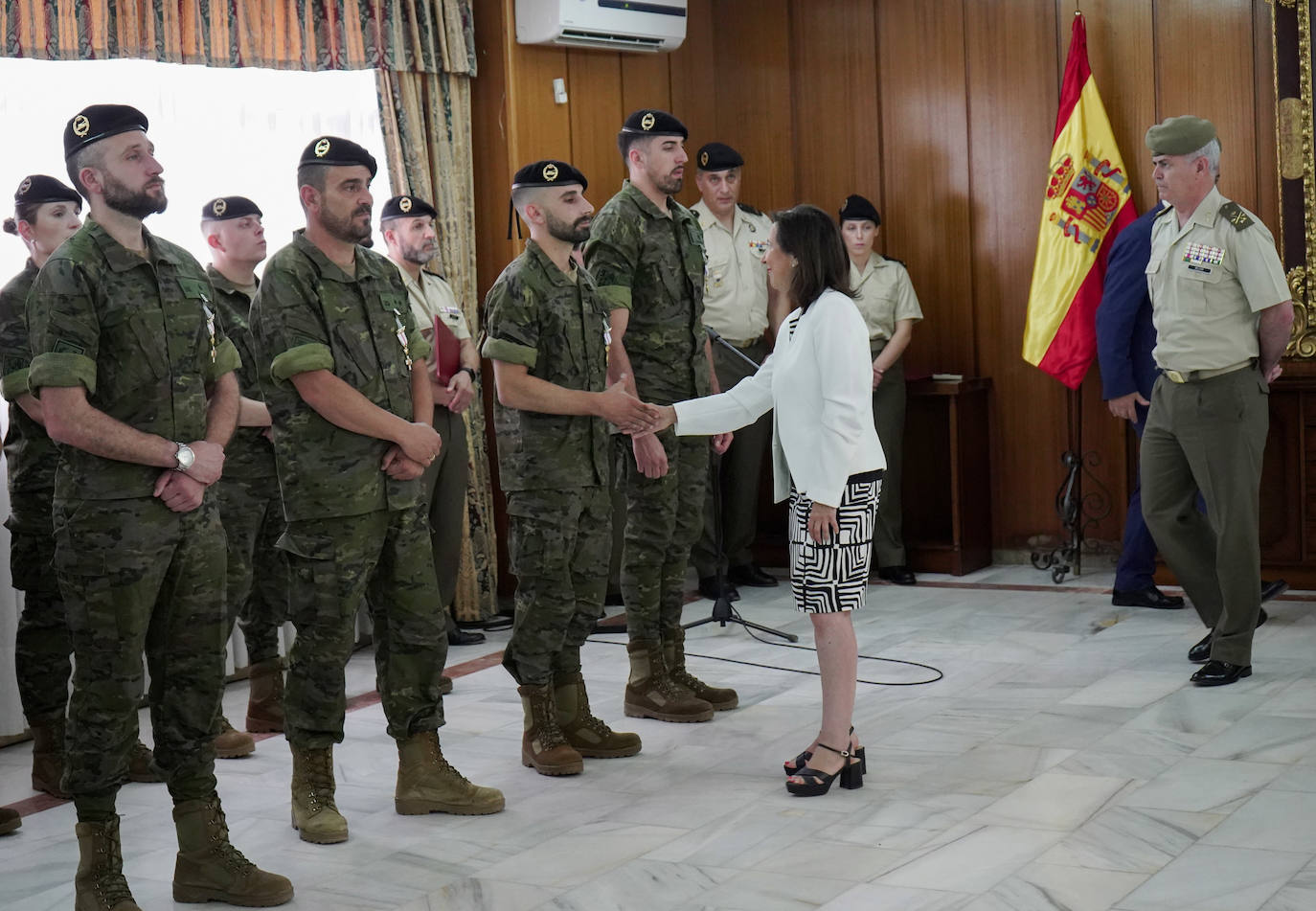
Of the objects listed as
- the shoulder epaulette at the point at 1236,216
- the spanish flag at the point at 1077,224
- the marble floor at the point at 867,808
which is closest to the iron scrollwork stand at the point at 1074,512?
the spanish flag at the point at 1077,224

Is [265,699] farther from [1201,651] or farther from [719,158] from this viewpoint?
[719,158]

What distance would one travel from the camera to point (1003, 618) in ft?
19.5

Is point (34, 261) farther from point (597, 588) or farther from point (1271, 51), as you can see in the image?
point (1271, 51)

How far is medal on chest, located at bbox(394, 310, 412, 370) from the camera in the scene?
11.9 ft

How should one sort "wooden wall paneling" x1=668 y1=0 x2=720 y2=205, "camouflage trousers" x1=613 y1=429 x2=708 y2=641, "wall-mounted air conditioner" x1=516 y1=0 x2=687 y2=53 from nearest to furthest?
1. "camouflage trousers" x1=613 y1=429 x2=708 y2=641
2. "wall-mounted air conditioner" x1=516 y1=0 x2=687 y2=53
3. "wooden wall paneling" x1=668 y1=0 x2=720 y2=205

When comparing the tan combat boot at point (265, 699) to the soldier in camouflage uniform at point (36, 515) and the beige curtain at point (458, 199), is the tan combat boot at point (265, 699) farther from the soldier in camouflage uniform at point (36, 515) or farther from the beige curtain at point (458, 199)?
the beige curtain at point (458, 199)

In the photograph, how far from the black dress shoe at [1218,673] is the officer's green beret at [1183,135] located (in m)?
1.69

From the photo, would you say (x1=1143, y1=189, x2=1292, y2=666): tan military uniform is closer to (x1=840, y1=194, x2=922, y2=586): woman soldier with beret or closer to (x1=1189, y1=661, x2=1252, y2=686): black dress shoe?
(x1=1189, y1=661, x2=1252, y2=686): black dress shoe

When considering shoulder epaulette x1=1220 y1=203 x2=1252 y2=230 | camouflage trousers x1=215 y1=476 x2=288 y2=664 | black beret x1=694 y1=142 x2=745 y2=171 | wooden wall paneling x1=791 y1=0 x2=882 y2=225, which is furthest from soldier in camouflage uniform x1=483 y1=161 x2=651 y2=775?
wooden wall paneling x1=791 y1=0 x2=882 y2=225

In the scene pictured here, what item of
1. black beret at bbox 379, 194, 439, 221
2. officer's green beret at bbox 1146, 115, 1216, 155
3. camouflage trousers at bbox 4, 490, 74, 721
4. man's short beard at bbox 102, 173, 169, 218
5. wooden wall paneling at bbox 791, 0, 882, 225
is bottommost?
camouflage trousers at bbox 4, 490, 74, 721

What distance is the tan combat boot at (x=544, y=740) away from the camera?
13.2 feet

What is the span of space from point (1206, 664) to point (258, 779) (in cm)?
302

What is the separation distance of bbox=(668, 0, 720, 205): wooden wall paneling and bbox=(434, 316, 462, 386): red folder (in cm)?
237

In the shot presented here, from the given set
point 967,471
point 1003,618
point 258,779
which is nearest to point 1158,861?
point 258,779
